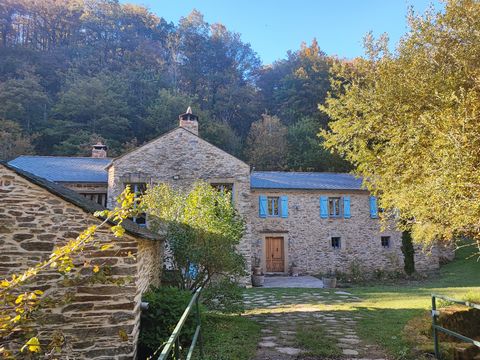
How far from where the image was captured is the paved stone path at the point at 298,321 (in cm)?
554

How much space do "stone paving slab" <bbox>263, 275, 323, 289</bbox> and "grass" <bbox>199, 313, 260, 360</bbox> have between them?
7.02 meters

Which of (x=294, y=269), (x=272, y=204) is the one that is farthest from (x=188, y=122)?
(x=294, y=269)

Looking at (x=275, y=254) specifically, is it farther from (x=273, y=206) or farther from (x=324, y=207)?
(x=324, y=207)

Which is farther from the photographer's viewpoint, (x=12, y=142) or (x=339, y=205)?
(x=12, y=142)

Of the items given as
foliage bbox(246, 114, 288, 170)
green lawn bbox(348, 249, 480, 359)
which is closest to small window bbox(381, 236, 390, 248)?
green lawn bbox(348, 249, 480, 359)

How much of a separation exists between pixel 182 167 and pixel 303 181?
6.97 m

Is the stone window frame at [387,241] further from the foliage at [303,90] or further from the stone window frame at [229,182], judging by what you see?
the foliage at [303,90]

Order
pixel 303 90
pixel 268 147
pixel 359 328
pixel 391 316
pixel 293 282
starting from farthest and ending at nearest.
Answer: pixel 303 90, pixel 268 147, pixel 293 282, pixel 391 316, pixel 359 328

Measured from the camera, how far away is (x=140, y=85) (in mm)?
37719

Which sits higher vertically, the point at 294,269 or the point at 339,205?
the point at 339,205

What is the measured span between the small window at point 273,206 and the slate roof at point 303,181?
2.03ft

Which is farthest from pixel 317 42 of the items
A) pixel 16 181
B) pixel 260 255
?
pixel 16 181

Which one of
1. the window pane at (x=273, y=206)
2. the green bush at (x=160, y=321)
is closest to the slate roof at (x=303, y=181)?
the window pane at (x=273, y=206)

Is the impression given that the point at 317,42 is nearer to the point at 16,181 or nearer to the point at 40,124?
the point at 40,124
